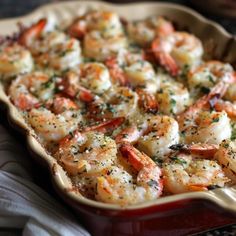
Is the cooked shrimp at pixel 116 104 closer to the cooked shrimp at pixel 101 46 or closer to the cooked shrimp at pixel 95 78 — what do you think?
the cooked shrimp at pixel 95 78

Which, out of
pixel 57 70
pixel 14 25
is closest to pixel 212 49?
pixel 57 70

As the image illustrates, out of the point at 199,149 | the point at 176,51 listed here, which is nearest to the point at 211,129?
the point at 199,149

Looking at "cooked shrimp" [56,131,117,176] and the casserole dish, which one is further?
→ "cooked shrimp" [56,131,117,176]

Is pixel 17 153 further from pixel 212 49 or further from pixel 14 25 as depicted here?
pixel 212 49

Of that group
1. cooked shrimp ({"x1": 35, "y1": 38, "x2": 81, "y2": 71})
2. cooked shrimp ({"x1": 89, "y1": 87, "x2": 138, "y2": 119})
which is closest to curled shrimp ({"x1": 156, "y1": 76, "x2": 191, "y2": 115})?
cooked shrimp ({"x1": 89, "y1": 87, "x2": 138, "y2": 119})

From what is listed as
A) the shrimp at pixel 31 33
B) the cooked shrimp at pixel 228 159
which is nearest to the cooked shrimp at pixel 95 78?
the shrimp at pixel 31 33

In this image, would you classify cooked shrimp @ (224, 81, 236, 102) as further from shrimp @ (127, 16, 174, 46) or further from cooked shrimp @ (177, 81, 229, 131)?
shrimp @ (127, 16, 174, 46)
